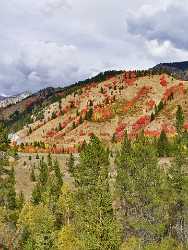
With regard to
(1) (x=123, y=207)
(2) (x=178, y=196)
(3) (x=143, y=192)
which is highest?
(3) (x=143, y=192)

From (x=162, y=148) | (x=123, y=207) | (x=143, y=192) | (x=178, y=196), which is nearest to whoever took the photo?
(x=178, y=196)

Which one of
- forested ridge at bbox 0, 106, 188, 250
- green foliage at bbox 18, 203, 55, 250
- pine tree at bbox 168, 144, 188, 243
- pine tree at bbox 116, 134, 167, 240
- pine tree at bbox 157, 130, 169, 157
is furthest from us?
pine tree at bbox 157, 130, 169, 157

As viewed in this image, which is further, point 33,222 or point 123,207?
point 123,207

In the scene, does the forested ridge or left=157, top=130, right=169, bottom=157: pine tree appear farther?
left=157, top=130, right=169, bottom=157: pine tree

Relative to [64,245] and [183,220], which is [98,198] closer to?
[64,245]

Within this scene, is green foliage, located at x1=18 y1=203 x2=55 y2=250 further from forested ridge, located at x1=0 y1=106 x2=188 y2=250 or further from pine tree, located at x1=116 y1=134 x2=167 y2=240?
pine tree, located at x1=116 y1=134 x2=167 y2=240

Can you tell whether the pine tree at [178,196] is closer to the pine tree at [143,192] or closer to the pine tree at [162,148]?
the pine tree at [143,192]

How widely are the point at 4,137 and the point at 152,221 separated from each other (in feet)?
112

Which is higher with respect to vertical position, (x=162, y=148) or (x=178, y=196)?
(x=162, y=148)

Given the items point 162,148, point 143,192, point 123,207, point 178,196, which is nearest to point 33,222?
point 143,192

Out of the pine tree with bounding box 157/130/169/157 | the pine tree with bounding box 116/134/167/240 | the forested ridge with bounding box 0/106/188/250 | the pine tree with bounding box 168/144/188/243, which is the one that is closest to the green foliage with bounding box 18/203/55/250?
the forested ridge with bounding box 0/106/188/250

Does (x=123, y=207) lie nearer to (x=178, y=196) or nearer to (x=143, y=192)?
(x=143, y=192)

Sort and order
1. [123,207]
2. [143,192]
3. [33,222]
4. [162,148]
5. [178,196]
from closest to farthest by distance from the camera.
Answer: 1. [178,196]
2. [33,222]
3. [143,192]
4. [123,207]
5. [162,148]

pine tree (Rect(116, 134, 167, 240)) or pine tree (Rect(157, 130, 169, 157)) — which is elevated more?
pine tree (Rect(157, 130, 169, 157))
